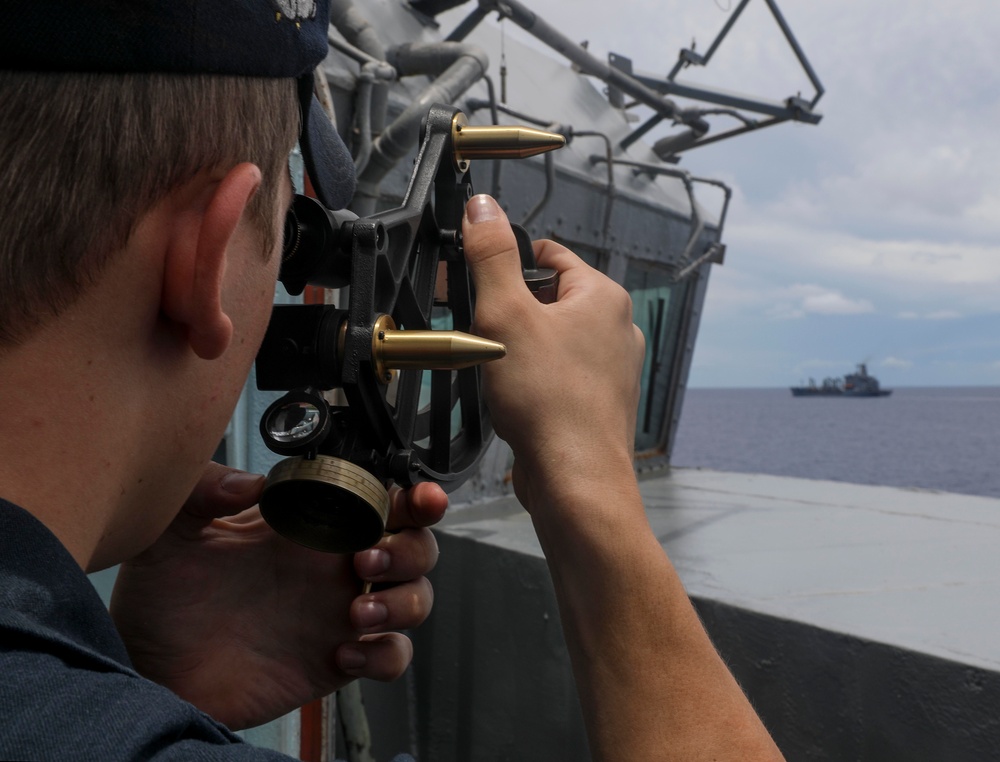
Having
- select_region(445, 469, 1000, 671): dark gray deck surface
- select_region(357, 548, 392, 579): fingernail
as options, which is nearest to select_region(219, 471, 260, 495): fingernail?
select_region(357, 548, 392, 579): fingernail

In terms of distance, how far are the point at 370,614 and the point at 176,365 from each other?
59 centimetres

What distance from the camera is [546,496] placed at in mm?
1012

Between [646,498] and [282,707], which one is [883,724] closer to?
[282,707]

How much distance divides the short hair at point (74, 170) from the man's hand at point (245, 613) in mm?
617

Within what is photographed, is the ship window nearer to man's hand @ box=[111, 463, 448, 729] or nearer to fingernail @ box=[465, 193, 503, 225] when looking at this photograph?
man's hand @ box=[111, 463, 448, 729]

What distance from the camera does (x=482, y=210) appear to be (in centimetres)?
110

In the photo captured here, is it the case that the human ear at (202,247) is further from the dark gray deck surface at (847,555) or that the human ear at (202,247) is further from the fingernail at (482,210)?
the dark gray deck surface at (847,555)

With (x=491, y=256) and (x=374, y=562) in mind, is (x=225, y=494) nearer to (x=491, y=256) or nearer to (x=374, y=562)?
A: (x=374, y=562)

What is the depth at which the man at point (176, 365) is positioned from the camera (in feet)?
2.18

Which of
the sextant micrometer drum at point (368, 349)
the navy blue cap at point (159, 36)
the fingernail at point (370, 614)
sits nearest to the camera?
the navy blue cap at point (159, 36)

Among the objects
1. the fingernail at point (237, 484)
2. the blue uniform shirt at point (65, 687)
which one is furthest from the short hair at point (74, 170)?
the fingernail at point (237, 484)

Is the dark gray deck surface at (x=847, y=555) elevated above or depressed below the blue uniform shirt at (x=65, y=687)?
below

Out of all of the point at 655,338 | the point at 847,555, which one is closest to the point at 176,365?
the point at 847,555

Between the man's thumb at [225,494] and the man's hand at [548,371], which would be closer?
the man's hand at [548,371]
